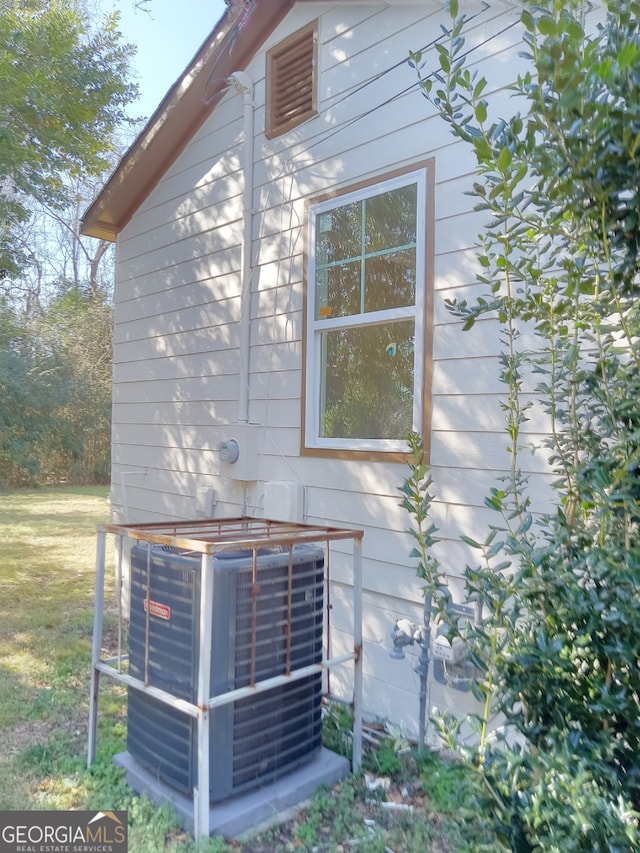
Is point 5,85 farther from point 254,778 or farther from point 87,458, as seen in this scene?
point 87,458

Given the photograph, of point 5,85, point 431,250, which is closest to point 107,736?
point 431,250

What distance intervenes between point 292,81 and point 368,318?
1.82 meters

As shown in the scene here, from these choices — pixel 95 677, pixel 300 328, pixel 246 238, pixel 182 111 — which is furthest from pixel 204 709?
pixel 182 111

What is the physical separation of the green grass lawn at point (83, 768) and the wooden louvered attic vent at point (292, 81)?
368 centimetres

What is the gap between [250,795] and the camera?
2520 millimetres

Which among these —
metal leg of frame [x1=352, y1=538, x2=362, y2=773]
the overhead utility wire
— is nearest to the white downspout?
the overhead utility wire

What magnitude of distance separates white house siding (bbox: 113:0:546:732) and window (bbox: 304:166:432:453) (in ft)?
0.35

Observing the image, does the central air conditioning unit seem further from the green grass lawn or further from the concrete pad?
the green grass lawn

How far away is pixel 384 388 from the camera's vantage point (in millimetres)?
3561

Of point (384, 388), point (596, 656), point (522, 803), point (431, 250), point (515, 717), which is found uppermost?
point (431, 250)

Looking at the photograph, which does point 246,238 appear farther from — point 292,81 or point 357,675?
point 357,675

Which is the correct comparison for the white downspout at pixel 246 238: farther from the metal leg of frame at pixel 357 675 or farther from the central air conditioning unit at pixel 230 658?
the central air conditioning unit at pixel 230 658

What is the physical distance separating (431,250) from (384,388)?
769mm

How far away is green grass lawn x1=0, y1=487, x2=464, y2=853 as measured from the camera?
92.3 inches
